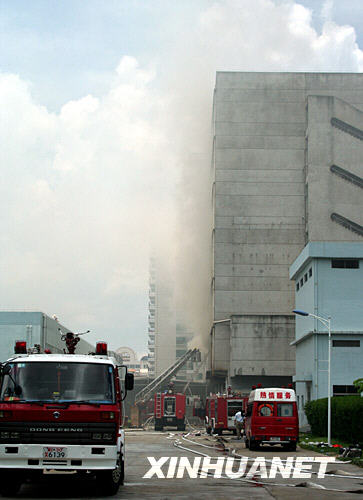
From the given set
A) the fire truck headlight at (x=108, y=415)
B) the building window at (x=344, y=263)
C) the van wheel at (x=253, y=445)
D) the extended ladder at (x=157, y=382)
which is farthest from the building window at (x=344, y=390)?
the extended ladder at (x=157, y=382)

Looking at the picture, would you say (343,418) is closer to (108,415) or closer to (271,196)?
(108,415)

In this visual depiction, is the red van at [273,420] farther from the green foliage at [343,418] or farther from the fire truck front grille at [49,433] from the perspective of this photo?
the fire truck front grille at [49,433]

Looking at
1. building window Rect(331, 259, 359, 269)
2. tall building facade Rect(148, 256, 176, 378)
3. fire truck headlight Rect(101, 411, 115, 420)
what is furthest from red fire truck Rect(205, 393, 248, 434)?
tall building facade Rect(148, 256, 176, 378)

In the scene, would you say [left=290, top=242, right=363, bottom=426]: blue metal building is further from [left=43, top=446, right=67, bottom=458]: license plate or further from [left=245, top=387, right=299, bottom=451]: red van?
[left=43, top=446, right=67, bottom=458]: license plate

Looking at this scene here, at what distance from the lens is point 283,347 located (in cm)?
8794

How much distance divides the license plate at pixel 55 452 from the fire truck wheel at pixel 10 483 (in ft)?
3.18

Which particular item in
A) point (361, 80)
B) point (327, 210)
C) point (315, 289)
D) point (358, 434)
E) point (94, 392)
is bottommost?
point (358, 434)

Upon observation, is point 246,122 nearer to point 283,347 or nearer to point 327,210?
point 327,210

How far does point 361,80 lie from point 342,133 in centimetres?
1078

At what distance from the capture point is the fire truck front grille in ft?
47.1

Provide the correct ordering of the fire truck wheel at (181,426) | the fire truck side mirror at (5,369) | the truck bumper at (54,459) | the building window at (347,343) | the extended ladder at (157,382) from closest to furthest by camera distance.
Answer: the truck bumper at (54,459) → the fire truck side mirror at (5,369) → the building window at (347,343) → the fire truck wheel at (181,426) → the extended ladder at (157,382)

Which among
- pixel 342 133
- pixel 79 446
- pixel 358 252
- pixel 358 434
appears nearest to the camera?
pixel 79 446

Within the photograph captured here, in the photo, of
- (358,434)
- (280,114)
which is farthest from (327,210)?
(358,434)

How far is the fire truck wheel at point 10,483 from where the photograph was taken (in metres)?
14.9
